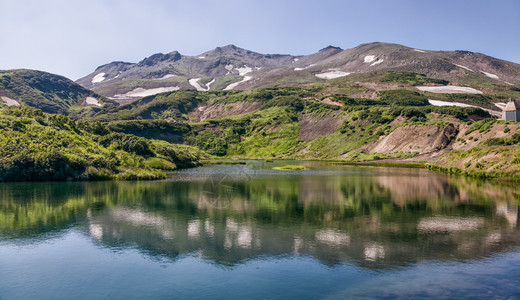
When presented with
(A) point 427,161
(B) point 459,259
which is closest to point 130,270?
Result: (B) point 459,259

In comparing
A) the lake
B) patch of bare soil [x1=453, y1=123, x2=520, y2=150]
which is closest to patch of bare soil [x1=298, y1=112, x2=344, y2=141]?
patch of bare soil [x1=453, y1=123, x2=520, y2=150]

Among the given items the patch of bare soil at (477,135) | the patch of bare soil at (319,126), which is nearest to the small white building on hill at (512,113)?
the patch of bare soil at (477,135)

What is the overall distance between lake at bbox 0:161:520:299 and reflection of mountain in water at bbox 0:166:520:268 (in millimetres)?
138

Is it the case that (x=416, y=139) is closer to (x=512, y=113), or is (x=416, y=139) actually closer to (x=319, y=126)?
(x=512, y=113)

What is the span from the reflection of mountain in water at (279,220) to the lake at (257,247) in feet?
0.45

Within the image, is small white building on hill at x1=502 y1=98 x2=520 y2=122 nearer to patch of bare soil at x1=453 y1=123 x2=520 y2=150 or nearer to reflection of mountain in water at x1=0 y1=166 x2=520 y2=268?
patch of bare soil at x1=453 y1=123 x2=520 y2=150

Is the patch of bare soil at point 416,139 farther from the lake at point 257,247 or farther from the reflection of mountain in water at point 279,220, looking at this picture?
the lake at point 257,247

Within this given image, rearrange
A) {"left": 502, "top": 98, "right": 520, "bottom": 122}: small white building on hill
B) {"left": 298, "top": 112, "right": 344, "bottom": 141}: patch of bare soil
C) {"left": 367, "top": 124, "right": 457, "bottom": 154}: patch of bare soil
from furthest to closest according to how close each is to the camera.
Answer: {"left": 298, "top": 112, "right": 344, "bottom": 141}: patch of bare soil
{"left": 367, "top": 124, "right": 457, "bottom": 154}: patch of bare soil
{"left": 502, "top": 98, "right": 520, "bottom": 122}: small white building on hill

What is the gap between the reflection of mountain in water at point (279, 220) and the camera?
2611cm

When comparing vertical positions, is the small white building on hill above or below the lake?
above

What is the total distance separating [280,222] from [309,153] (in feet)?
436

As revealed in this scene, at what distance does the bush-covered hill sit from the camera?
215ft

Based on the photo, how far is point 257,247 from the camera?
26375mm

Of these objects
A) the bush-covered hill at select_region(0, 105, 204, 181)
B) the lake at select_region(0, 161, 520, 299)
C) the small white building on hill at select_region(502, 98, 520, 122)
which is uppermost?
the small white building on hill at select_region(502, 98, 520, 122)
